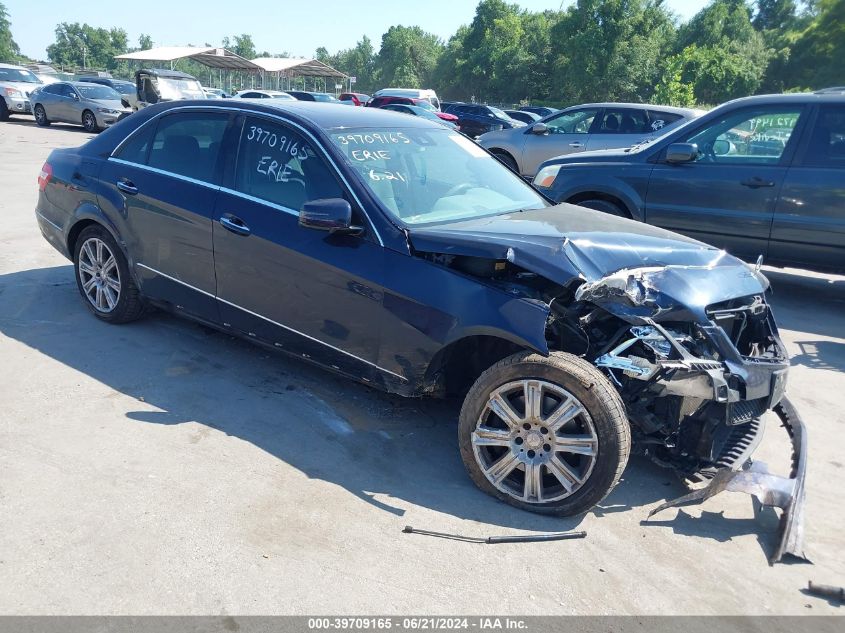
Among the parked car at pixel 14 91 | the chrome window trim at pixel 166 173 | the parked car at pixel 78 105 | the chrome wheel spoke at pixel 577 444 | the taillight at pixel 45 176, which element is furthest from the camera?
the parked car at pixel 14 91

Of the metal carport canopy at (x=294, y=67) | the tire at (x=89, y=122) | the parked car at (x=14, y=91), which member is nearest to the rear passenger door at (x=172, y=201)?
the tire at (x=89, y=122)

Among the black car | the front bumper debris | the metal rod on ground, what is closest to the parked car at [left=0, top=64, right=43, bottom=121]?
the black car

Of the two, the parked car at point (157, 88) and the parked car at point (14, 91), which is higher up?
the parked car at point (157, 88)

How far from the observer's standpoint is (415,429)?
4301 mm

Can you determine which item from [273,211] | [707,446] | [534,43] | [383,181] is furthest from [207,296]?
[534,43]

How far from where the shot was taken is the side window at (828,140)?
257 inches

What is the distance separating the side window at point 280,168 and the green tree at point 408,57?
73.9 meters

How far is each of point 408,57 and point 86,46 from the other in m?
57.1

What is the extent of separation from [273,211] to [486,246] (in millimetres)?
1462

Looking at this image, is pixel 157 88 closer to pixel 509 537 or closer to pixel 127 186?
pixel 127 186

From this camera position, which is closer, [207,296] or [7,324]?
[207,296]

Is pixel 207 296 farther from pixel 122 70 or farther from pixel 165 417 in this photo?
pixel 122 70

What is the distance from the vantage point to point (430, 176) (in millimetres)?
4480

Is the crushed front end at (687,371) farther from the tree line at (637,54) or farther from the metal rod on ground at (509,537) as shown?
the tree line at (637,54)
